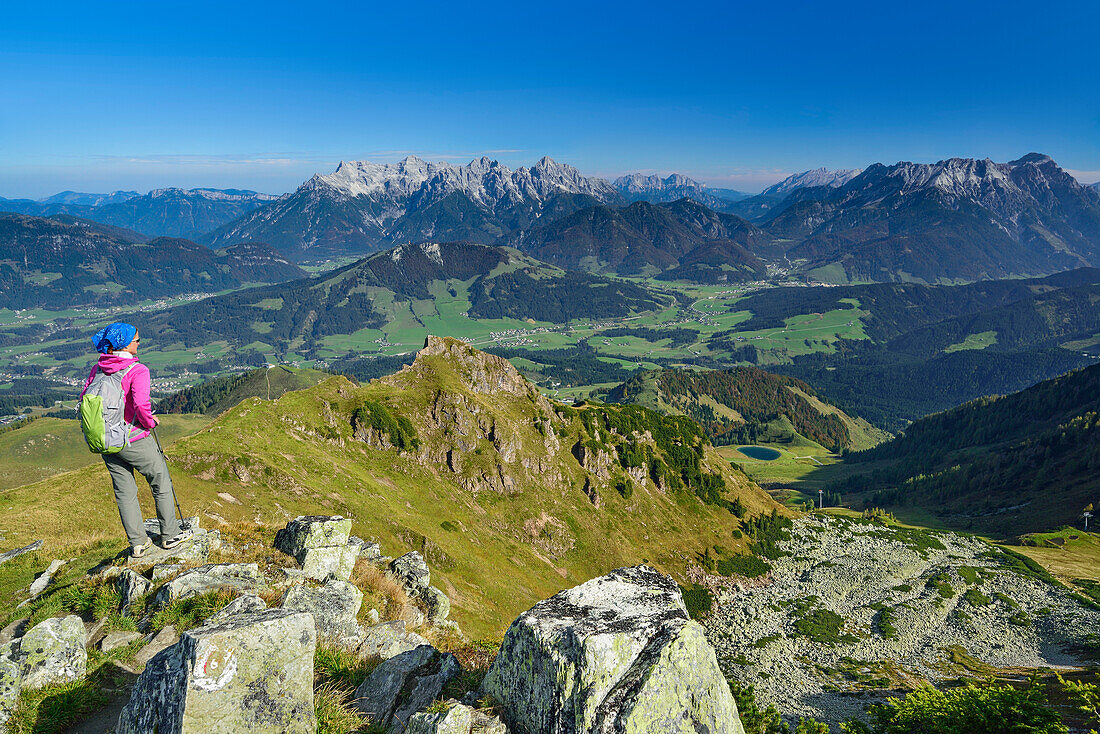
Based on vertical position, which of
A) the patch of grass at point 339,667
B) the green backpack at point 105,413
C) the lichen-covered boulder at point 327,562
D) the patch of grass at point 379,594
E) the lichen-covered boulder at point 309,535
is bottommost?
the patch of grass at point 379,594

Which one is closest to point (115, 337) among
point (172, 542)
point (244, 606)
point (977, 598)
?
point (172, 542)

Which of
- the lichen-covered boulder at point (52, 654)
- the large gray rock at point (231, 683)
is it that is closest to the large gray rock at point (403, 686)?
the large gray rock at point (231, 683)

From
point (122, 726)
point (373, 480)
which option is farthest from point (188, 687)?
point (373, 480)

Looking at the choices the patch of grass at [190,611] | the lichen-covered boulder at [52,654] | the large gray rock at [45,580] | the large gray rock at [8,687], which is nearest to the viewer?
the large gray rock at [8,687]

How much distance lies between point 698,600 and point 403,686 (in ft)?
406

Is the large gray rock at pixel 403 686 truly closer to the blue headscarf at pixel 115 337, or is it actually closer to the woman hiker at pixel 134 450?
the woman hiker at pixel 134 450

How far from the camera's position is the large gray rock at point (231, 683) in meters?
9.23

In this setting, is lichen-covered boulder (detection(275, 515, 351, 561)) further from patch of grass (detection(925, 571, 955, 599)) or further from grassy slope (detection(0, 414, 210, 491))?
grassy slope (detection(0, 414, 210, 491))

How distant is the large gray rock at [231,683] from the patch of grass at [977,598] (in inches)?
6338

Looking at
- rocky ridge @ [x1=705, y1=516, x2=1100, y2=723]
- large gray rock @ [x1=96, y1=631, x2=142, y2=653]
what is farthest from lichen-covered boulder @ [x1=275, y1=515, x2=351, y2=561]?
rocky ridge @ [x1=705, y1=516, x2=1100, y2=723]

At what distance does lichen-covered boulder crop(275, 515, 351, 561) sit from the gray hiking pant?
5.69 metres

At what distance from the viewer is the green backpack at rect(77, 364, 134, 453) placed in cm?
1599

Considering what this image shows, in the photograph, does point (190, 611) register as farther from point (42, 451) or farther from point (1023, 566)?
point (42, 451)

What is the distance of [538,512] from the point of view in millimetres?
113188
